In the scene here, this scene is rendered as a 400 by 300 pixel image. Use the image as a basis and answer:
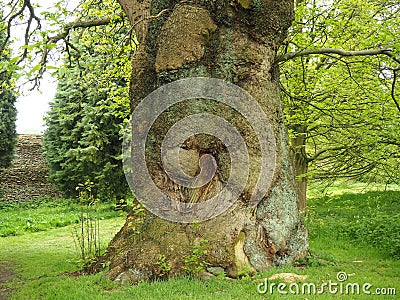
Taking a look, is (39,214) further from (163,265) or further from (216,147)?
(216,147)

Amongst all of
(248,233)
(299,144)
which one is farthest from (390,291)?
(299,144)

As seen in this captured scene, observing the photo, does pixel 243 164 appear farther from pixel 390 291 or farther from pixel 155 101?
pixel 390 291

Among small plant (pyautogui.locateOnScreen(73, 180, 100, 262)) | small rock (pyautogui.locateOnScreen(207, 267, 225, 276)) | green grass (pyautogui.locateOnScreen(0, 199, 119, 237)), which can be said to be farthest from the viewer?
green grass (pyautogui.locateOnScreen(0, 199, 119, 237))

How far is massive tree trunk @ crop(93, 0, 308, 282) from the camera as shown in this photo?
17.8 ft

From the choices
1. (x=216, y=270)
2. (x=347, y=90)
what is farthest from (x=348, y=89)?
(x=216, y=270)

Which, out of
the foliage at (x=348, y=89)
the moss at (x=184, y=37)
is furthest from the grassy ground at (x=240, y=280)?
the moss at (x=184, y=37)

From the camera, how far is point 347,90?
1062 cm

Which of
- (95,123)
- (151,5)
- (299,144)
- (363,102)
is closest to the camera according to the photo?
(151,5)

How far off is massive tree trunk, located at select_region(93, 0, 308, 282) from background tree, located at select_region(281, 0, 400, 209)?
2726 millimetres

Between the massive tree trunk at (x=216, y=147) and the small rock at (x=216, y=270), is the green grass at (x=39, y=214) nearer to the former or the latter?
the massive tree trunk at (x=216, y=147)

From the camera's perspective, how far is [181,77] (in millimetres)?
5738

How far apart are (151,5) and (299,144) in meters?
7.27

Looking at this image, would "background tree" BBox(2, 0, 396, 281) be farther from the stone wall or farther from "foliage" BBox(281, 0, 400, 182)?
the stone wall

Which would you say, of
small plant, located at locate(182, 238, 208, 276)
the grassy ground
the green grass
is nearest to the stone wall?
the green grass
